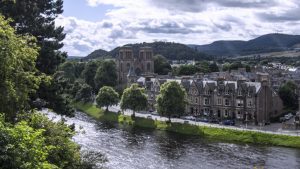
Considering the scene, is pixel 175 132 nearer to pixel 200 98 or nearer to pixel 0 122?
pixel 200 98

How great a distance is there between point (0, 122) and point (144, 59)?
150 m

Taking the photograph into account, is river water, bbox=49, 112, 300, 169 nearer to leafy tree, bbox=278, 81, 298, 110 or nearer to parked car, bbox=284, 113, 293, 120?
parked car, bbox=284, 113, 293, 120

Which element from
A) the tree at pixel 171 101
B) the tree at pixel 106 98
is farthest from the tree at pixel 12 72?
the tree at pixel 106 98

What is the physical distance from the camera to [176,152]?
6875 centimetres

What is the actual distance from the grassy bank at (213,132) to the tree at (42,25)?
133 feet

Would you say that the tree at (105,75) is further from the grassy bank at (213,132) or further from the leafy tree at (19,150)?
the leafy tree at (19,150)

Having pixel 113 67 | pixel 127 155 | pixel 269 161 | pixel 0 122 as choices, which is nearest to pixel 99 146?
pixel 127 155

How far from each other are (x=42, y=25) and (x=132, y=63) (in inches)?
4570

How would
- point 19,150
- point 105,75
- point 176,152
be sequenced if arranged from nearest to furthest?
point 19,150, point 176,152, point 105,75

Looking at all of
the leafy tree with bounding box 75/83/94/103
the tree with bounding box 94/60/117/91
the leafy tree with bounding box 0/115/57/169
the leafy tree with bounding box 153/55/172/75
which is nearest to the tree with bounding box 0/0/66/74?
the leafy tree with bounding box 0/115/57/169

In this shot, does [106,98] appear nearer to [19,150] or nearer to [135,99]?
[135,99]

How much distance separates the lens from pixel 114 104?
11712cm

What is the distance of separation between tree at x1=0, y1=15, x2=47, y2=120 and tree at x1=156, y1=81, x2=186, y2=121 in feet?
215

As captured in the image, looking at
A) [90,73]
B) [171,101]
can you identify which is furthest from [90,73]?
[171,101]
